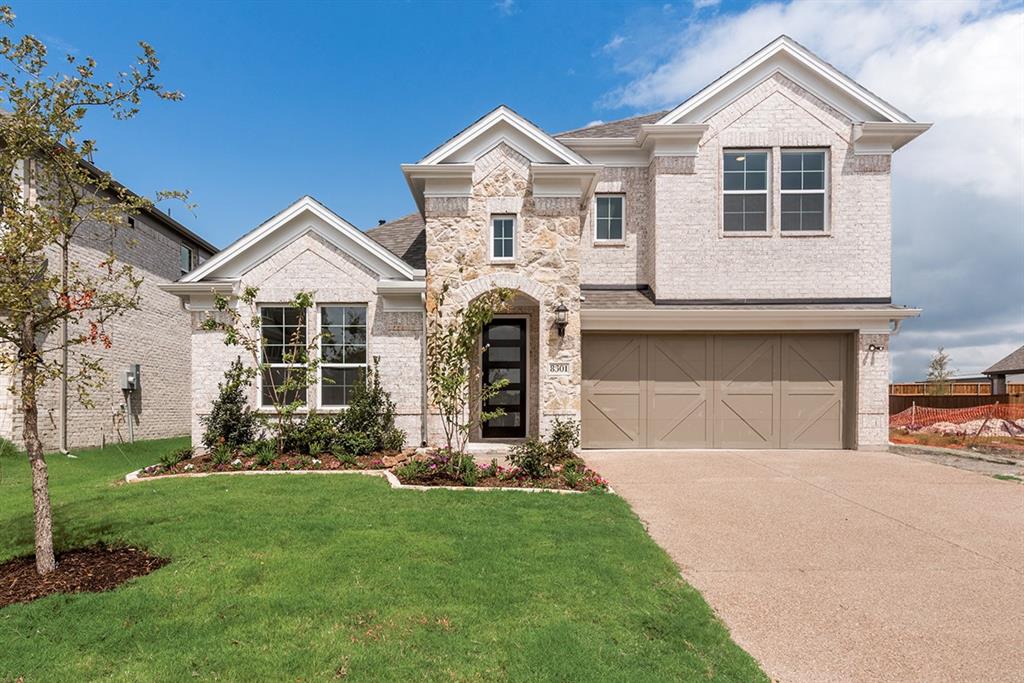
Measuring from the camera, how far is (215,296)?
432 inches

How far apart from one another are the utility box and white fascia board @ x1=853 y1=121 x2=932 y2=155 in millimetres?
19319

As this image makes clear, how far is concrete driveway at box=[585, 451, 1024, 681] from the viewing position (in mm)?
3791

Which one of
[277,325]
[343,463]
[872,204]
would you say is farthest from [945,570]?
[277,325]

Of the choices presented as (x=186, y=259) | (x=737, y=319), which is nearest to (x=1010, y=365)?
(x=737, y=319)

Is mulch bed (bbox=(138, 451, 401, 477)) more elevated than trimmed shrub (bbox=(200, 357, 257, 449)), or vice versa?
trimmed shrub (bbox=(200, 357, 257, 449))

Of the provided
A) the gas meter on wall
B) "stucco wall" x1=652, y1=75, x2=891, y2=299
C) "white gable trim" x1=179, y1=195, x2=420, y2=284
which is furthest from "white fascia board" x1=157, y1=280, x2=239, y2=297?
→ "stucco wall" x1=652, y1=75, x2=891, y2=299

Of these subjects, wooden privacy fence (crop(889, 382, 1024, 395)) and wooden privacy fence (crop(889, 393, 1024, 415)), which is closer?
wooden privacy fence (crop(889, 393, 1024, 415))

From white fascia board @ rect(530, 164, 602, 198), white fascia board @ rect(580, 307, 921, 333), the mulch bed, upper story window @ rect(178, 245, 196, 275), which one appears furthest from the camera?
upper story window @ rect(178, 245, 196, 275)

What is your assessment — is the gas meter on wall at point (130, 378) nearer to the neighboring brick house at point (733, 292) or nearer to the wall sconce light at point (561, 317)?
the neighboring brick house at point (733, 292)

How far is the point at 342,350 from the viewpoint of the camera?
11.6m

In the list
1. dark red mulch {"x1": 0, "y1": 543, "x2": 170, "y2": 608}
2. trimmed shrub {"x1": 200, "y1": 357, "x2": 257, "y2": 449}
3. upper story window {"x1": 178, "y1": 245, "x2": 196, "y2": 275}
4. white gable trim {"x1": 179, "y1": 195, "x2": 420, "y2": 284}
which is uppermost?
upper story window {"x1": 178, "y1": 245, "x2": 196, "y2": 275}

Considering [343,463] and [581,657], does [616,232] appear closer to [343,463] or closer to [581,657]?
[343,463]

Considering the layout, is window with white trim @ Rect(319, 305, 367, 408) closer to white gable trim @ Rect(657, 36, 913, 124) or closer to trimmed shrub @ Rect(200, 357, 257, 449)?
trimmed shrub @ Rect(200, 357, 257, 449)

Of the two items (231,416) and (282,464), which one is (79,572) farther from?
(231,416)
